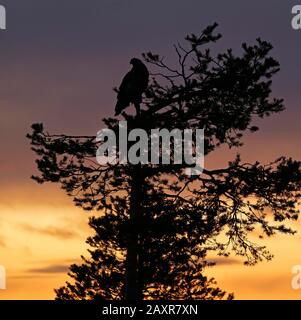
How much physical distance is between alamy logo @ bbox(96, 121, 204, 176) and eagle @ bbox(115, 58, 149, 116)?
1258mm

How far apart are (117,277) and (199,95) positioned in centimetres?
1206

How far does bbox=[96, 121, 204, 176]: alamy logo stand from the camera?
18344 mm

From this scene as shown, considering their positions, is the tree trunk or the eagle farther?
the eagle

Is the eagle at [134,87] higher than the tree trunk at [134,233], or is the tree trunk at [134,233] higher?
the eagle at [134,87]

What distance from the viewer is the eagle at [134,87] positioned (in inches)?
770

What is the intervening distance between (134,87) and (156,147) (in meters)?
1.98

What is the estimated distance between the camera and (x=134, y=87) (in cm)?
1970

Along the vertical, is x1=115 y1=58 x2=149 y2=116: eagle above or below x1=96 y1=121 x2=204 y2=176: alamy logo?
above

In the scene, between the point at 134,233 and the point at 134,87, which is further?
the point at 134,87

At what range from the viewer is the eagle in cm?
1956

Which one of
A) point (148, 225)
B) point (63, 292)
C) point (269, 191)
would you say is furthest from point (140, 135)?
point (63, 292)

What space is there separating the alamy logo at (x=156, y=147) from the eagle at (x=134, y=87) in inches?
49.5

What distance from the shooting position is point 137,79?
19.7m
